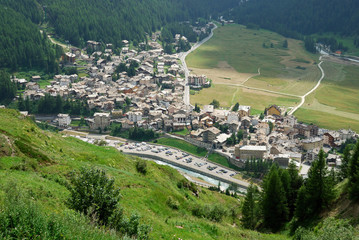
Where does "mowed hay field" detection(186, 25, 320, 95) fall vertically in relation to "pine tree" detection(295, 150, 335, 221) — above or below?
below

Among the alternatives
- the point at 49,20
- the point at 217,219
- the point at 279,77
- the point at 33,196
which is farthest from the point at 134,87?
the point at 33,196

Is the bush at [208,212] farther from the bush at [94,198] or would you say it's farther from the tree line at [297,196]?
the bush at [94,198]

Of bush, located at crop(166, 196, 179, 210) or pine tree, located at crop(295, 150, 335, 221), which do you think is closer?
bush, located at crop(166, 196, 179, 210)

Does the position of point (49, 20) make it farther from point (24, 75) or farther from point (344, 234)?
point (344, 234)

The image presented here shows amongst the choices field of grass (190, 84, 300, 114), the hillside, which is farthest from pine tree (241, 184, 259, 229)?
field of grass (190, 84, 300, 114)

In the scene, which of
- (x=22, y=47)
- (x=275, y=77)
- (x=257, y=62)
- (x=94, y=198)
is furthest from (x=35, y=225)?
(x=257, y=62)

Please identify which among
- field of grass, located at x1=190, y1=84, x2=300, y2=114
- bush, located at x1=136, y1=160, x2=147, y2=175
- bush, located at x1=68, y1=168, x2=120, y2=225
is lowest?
field of grass, located at x1=190, y1=84, x2=300, y2=114

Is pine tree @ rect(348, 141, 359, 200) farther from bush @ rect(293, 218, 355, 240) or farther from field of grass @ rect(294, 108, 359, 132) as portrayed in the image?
field of grass @ rect(294, 108, 359, 132)
